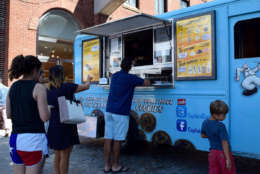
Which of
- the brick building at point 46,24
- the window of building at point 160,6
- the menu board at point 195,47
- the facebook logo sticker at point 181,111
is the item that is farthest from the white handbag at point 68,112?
the window of building at point 160,6

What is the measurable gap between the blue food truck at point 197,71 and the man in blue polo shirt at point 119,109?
608 mm

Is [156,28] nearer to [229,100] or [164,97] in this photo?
[164,97]

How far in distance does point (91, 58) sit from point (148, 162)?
2.67 metres

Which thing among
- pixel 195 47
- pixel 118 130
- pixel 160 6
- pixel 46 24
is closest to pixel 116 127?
pixel 118 130

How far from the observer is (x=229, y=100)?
150 inches

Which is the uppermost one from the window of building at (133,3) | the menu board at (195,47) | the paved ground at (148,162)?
the window of building at (133,3)

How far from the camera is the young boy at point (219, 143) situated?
2732 millimetres

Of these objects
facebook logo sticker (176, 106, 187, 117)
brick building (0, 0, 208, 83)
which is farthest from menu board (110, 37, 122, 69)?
brick building (0, 0, 208, 83)

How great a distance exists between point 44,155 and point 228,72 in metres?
2.79

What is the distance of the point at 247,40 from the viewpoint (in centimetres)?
458

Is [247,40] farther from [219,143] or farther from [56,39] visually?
[56,39]

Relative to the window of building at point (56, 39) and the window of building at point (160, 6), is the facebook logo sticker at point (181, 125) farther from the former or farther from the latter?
the window of building at point (160, 6)

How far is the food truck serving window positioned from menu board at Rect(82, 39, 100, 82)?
195mm

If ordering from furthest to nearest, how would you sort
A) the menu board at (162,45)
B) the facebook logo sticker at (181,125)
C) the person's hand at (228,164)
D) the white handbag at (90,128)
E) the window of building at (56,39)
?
the window of building at (56,39), the white handbag at (90,128), the menu board at (162,45), the facebook logo sticker at (181,125), the person's hand at (228,164)
